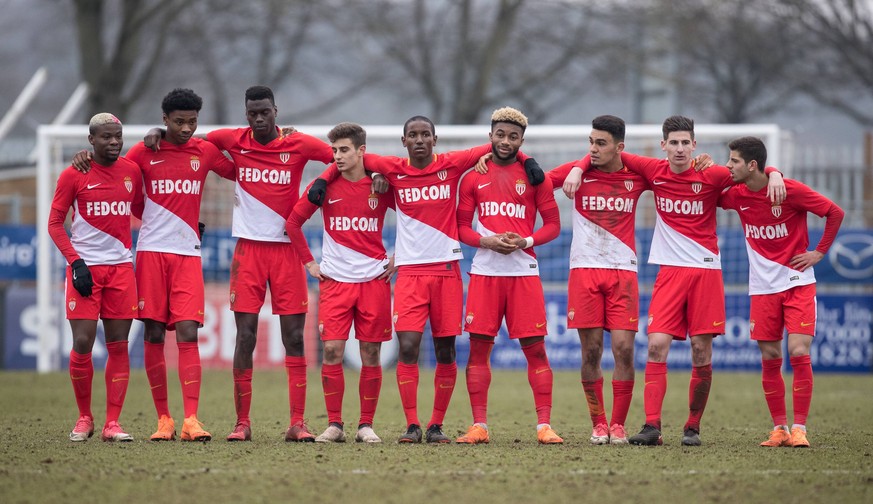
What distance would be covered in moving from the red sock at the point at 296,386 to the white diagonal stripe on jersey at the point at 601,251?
225cm

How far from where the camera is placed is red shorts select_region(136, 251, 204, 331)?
8.84 m

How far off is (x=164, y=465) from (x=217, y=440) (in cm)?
146

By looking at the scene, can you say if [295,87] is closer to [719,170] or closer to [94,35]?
[94,35]

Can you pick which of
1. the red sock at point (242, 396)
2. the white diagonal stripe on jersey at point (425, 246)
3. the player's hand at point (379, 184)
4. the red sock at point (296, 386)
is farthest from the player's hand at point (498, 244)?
the red sock at point (242, 396)

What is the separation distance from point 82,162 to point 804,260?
553 cm

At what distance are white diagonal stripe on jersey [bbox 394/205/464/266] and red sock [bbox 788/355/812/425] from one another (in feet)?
8.84

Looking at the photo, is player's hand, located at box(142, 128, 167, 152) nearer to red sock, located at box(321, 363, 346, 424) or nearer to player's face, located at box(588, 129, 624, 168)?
red sock, located at box(321, 363, 346, 424)

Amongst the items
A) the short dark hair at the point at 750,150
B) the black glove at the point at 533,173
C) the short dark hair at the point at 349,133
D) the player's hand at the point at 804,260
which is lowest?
the player's hand at the point at 804,260

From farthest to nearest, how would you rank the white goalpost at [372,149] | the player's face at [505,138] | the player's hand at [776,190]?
the white goalpost at [372,149]
the player's face at [505,138]
the player's hand at [776,190]

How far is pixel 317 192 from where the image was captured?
344 inches

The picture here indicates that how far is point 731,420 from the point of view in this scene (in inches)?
435

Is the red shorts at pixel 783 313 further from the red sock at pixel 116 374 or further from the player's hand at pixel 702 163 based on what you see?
the red sock at pixel 116 374

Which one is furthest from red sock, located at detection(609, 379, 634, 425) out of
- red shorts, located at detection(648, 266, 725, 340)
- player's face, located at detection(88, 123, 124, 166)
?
player's face, located at detection(88, 123, 124, 166)

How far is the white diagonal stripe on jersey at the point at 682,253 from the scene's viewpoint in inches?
346
